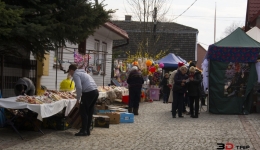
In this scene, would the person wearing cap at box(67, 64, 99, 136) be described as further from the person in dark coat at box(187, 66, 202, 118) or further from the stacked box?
the person in dark coat at box(187, 66, 202, 118)

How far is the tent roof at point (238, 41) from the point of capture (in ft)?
59.4

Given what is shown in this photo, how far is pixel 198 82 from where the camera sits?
1673 cm

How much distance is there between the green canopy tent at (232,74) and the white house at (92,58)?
12.9 feet

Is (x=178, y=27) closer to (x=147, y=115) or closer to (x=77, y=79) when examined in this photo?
(x=147, y=115)

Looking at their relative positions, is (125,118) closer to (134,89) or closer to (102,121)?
(102,121)

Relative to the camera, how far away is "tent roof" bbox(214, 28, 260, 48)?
18.1 meters

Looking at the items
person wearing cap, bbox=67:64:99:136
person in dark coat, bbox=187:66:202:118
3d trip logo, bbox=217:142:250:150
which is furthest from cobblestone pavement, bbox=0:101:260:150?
person in dark coat, bbox=187:66:202:118

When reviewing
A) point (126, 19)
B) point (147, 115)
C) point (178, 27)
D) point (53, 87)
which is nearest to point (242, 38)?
point (147, 115)

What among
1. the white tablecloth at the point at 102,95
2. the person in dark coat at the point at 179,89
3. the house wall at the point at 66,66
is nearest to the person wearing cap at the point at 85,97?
the house wall at the point at 66,66

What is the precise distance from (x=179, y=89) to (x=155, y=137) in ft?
17.2

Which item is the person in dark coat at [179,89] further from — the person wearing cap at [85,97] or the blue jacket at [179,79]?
Answer: the person wearing cap at [85,97]

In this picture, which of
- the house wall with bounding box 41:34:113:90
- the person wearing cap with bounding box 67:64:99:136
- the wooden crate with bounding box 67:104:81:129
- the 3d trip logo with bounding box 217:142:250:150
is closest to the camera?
the 3d trip logo with bounding box 217:142:250:150

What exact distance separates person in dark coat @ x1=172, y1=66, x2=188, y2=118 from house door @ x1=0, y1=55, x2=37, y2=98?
15.5 feet

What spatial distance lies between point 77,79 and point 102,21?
1.66 metres
